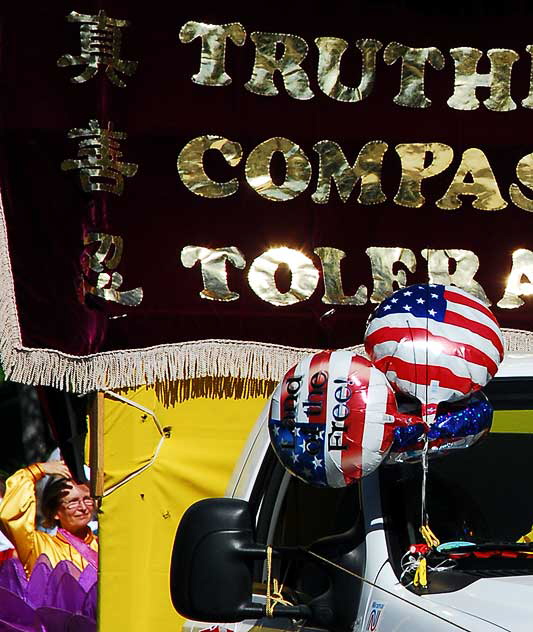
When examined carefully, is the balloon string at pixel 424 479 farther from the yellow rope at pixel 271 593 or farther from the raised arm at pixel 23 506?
the raised arm at pixel 23 506

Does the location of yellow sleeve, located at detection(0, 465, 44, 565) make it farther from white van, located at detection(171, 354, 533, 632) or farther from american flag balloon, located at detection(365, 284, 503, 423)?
american flag balloon, located at detection(365, 284, 503, 423)

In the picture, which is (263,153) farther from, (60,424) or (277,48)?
(60,424)

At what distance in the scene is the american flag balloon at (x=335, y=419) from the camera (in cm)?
277

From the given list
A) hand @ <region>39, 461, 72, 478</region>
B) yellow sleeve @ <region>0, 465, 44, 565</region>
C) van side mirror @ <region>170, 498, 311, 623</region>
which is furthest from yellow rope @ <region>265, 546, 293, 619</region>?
hand @ <region>39, 461, 72, 478</region>

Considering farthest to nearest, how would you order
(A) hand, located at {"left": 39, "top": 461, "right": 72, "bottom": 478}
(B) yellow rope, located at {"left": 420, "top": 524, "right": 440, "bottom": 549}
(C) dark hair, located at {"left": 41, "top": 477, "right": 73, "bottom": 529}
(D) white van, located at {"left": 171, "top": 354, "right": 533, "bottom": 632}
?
(A) hand, located at {"left": 39, "top": 461, "right": 72, "bottom": 478}
(C) dark hair, located at {"left": 41, "top": 477, "right": 73, "bottom": 529}
(B) yellow rope, located at {"left": 420, "top": 524, "right": 440, "bottom": 549}
(D) white van, located at {"left": 171, "top": 354, "right": 533, "bottom": 632}

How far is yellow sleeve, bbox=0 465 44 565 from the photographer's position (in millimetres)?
7742

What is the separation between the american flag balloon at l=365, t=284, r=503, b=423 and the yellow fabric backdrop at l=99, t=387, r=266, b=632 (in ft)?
7.72

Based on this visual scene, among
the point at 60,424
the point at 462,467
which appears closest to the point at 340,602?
the point at 462,467

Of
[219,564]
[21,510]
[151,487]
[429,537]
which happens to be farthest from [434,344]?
[21,510]

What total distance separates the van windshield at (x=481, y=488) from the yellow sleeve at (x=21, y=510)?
188 inches

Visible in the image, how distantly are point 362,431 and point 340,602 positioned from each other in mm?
353

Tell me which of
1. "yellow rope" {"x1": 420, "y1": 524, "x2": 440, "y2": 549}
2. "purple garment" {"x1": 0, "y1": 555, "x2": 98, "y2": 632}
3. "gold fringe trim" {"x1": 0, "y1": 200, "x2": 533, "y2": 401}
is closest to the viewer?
"yellow rope" {"x1": 420, "y1": 524, "x2": 440, "y2": 549}

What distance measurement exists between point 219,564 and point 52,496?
5712 millimetres

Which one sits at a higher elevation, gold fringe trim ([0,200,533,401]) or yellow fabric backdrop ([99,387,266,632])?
gold fringe trim ([0,200,533,401])
